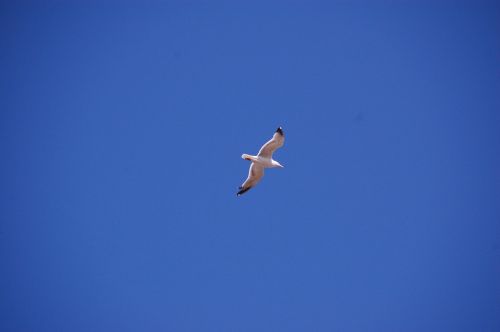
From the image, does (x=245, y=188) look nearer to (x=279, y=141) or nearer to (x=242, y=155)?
(x=242, y=155)

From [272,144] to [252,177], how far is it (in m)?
2.03

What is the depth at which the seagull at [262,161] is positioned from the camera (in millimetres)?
14508

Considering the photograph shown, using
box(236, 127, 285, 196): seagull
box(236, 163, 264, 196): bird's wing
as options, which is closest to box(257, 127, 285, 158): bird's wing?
box(236, 127, 285, 196): seagull

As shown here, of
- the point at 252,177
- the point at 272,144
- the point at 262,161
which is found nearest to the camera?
the point at 272,144

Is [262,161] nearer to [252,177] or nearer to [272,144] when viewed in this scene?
[272,144]

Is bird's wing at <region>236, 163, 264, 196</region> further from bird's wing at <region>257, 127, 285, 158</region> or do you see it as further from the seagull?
bird's wing at <region>257, 127, 285, 158</region>

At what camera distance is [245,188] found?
54.1ft

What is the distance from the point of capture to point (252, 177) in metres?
16.2

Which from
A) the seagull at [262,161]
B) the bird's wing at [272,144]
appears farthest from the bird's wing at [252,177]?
the bird's wing at [272,144]

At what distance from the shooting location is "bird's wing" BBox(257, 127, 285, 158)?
568 inches

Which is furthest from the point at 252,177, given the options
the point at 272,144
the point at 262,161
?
the point at 272,144

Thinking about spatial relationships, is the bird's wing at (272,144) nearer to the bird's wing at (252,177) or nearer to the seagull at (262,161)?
the seagull at (262,161)

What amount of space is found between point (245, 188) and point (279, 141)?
9.39ft

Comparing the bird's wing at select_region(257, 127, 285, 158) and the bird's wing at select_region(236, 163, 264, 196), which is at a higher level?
the bird's wing at select_region(257, 127, 285, 158)
